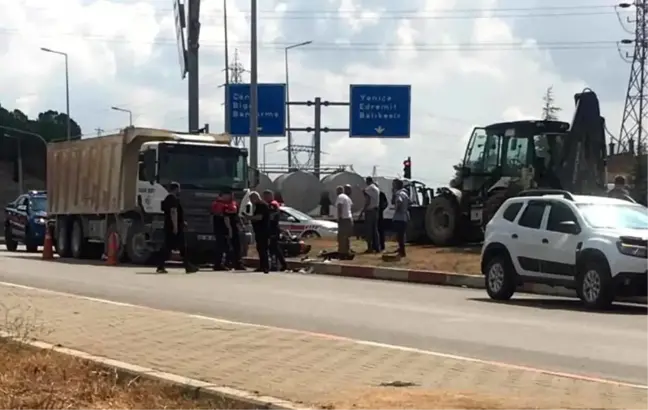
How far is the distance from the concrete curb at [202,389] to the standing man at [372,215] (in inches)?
746

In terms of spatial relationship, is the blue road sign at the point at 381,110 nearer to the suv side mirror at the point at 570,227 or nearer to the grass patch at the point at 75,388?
the suv side mirror at the point at 570,227

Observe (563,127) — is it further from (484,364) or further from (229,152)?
(484,364)

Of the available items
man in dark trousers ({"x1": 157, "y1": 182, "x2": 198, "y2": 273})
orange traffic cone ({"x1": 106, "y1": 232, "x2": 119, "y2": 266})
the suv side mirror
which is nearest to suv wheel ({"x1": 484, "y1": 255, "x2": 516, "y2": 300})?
the suv side mirror

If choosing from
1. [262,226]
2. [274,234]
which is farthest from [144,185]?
[262,226]

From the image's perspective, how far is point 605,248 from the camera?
17.8 m

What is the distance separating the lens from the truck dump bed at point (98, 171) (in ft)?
98.7

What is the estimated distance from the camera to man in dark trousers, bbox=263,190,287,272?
26.8 m

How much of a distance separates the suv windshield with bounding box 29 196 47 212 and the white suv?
2332 cm

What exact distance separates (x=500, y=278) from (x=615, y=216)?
7.19ft

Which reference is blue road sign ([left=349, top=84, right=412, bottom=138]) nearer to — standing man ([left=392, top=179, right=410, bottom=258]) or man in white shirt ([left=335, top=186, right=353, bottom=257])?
man in white shirt ([left=335, top=186, right=353, bottom=257])

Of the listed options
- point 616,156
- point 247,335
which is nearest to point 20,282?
point 247,335

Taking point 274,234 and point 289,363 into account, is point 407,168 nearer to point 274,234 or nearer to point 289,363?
point 274,234

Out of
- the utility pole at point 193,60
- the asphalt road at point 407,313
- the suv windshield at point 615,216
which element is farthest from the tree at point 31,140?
the suv windshield at point 615,216

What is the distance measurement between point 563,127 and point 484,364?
750 inches
